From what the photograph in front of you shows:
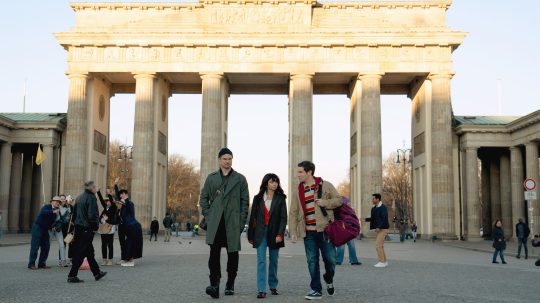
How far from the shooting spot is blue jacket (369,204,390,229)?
18422 millimetres

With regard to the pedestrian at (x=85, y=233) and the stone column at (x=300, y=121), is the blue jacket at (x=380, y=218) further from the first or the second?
the stone column at (x=300, y=121)

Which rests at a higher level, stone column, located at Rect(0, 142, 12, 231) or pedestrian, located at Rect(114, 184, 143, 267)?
stone column, located at Rect(0, 142, 12, 231)

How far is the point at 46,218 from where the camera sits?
16.9 metres

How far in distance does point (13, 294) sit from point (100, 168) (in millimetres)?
40649

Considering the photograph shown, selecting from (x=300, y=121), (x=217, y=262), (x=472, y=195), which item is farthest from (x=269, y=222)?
(x=472, y=195)

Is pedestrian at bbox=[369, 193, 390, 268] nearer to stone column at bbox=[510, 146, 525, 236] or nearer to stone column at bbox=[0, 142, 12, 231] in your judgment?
stone column at bbox=[510, 146, 525, 236]

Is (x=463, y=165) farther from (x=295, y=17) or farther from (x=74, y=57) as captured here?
(x=74, y=57)

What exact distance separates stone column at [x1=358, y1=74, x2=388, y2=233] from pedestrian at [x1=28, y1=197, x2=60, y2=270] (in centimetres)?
3059

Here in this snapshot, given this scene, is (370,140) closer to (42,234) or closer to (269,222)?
(42,234)

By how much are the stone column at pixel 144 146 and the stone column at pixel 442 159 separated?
20431 mm

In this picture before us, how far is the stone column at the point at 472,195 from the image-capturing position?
45.3m

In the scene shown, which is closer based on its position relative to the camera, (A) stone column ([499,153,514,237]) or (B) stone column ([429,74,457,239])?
(B) stone column ([429,74,457,239])

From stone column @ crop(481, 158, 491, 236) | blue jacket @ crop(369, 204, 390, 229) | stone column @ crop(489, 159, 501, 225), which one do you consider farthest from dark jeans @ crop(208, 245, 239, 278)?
stone column @ crop(481, 158, 491, 236)

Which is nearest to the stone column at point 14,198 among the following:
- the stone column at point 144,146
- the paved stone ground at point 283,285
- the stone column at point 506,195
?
the stone column at point 144,146
